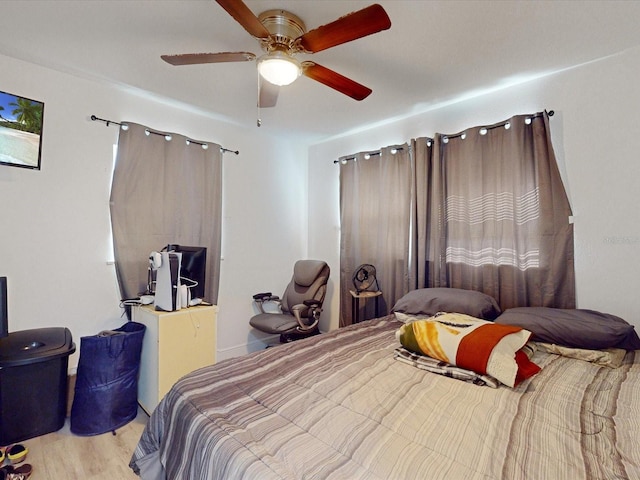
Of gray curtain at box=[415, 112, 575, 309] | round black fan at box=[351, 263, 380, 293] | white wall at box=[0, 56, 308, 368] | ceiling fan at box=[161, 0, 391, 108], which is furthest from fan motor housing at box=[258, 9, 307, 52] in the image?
round black fan at box=[351, 263, 380, 293]

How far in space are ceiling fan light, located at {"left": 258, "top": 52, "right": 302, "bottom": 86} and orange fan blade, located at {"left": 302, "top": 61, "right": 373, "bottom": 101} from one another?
64 millimetres

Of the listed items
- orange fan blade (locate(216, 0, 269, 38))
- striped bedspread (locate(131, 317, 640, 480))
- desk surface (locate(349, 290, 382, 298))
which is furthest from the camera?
desk surface (locate(349, 290, 382, 298))

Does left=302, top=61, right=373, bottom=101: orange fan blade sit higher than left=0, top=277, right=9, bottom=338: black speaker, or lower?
higher

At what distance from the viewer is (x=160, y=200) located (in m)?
2.83

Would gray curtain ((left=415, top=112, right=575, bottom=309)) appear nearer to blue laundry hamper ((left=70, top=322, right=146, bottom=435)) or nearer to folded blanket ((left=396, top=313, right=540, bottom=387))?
folded blanket ((left=396, top=313, right=540, bottom=387))

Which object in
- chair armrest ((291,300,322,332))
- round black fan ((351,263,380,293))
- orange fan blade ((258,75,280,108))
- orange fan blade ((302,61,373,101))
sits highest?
orange fan blade ((258,75,280,108))

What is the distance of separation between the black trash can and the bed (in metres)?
1.11

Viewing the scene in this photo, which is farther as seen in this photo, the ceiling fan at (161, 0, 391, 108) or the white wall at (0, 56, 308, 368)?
the white wall at (0, 56, 308, 368)

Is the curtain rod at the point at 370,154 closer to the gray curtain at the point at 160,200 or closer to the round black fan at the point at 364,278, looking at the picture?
the round black fan at the point at 364,278

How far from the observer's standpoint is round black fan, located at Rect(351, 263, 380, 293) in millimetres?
3197

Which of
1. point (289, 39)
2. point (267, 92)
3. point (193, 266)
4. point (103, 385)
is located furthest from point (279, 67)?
point (103, 385)

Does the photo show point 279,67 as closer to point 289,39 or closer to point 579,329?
point 289,39

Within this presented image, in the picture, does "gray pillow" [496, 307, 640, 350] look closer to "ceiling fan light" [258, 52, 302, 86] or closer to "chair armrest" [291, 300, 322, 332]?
"chair armrest" [291, 300, 322, 332]

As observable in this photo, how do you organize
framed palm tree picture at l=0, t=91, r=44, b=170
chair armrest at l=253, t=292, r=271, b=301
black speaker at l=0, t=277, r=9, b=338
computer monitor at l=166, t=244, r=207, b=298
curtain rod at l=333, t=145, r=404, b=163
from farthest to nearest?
chair armrest at l=253, t=292, r=271, b=301 → curtain rod at l=333, t=145, r=404, b=163 → computer monitor at l=166, t=244, r=207, b=298 → framed palm tree picture at l=0, t=91, r=44, b=170 → black speaker at l=0, t=277, r=9, b=338
